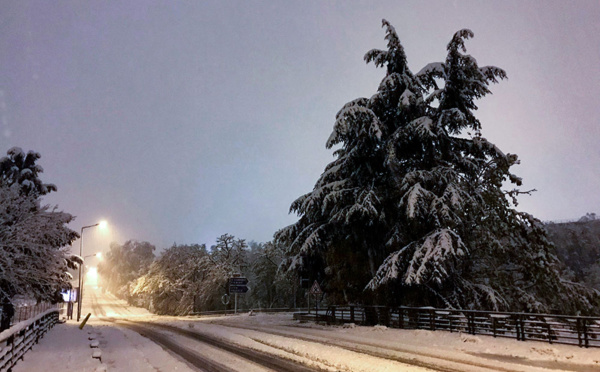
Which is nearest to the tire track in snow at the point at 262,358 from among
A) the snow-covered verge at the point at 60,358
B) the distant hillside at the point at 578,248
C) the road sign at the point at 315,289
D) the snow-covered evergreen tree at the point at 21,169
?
the snow-covered verge at the point at 60,358

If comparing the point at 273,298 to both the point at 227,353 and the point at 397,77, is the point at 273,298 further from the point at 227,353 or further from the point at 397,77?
the point at 227,353

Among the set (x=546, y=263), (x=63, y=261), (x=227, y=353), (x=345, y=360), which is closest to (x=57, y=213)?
(x=63, y=261)

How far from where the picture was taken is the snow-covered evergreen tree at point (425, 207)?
22.0 meters

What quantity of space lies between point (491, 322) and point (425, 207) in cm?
626

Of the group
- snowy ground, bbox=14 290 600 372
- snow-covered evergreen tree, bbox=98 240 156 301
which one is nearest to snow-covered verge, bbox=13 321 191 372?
snowy ground, bbox=14 290 600 372

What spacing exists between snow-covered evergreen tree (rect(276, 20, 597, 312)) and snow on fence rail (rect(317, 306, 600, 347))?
4.93 feet

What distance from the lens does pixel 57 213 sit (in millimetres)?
25875

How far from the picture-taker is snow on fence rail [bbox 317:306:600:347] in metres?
13.8

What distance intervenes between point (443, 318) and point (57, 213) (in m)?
22.8

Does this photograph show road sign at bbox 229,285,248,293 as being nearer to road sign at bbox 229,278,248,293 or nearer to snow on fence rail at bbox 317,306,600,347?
road sign at bbox 229,278,248,293

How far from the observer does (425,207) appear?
2142 centimetres

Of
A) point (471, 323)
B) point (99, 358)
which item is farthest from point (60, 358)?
point (471, 323)

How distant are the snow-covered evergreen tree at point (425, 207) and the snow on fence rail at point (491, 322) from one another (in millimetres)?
1504

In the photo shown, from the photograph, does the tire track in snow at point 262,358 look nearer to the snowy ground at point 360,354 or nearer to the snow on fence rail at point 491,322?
the snowy ground at point 360,354
